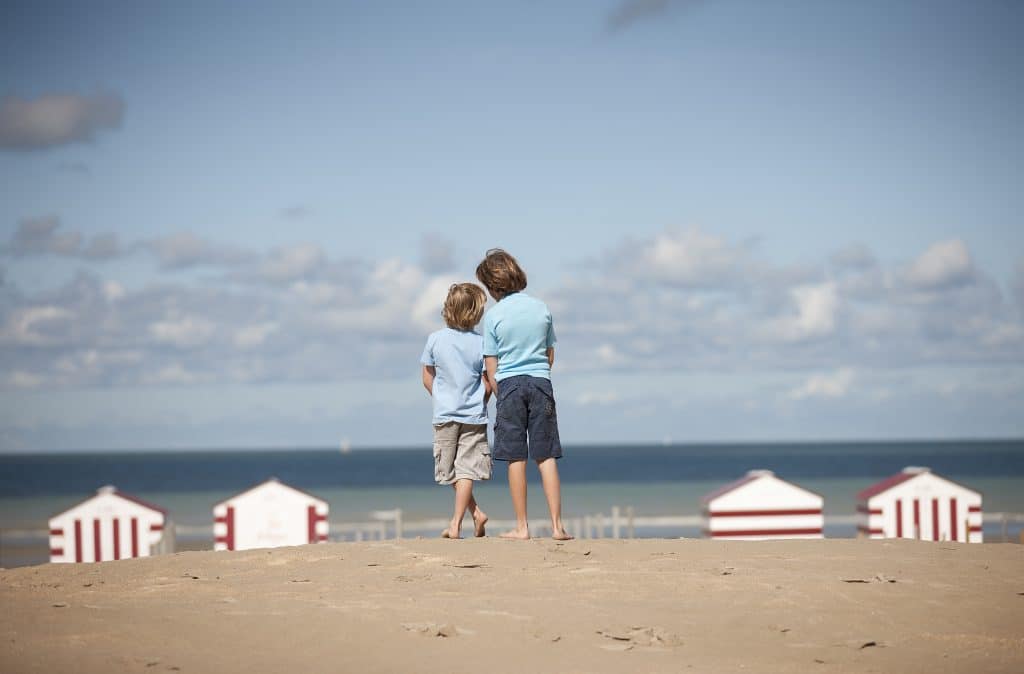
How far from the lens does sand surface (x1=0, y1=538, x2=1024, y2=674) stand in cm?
464

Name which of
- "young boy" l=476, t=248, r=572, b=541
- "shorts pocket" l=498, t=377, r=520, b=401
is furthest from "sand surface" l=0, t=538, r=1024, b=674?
"shorts pocket" l=498, t=377, r=520, b=401

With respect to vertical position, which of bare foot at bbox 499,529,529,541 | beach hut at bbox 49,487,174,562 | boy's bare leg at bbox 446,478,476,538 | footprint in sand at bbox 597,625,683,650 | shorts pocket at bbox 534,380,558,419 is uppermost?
shorts pocket at bbox 534,380,558,419

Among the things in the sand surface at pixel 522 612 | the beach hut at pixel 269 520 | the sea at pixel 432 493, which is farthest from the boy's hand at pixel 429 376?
the sea at pixel 432 493

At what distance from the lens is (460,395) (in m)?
7.84

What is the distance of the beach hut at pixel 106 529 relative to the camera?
15148 mm

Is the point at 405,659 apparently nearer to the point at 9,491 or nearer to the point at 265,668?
the point at 265,668

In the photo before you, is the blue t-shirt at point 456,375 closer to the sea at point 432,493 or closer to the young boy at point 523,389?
the young boy at point 523,389

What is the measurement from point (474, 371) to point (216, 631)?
3.25m

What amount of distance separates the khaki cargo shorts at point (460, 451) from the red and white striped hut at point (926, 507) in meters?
8.17

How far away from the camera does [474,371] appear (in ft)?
25.8

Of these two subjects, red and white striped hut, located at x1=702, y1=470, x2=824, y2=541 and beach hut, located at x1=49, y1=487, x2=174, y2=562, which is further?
beach hut, located at x1=49, y1=487, x2=174, y2=562

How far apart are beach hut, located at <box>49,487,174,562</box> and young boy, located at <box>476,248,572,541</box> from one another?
899cm

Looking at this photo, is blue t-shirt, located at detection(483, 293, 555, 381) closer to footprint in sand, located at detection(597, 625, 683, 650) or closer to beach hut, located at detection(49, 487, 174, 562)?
footprint in sand, located at detection(597, 625, 683, 650)

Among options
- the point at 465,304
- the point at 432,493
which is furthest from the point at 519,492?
the point at 432,493
